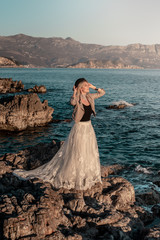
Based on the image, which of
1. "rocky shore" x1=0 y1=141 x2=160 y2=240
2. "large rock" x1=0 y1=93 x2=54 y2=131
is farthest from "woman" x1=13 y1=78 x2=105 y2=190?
"large rock" x1=0 y1=93 x2=54 y2=131

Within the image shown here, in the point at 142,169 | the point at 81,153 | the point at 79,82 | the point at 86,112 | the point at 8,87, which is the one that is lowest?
the point at 142,169

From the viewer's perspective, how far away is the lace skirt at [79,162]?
6.28m

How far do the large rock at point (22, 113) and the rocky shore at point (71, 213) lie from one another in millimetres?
13936

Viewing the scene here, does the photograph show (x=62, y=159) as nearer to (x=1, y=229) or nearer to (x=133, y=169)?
(x=1, y=229)

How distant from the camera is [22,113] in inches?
823

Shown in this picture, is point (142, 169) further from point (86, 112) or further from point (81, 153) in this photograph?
point (86, 112)

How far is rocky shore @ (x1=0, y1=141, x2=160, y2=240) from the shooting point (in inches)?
173

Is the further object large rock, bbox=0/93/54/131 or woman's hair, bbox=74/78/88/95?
large rock, bbox=0/93/54/131

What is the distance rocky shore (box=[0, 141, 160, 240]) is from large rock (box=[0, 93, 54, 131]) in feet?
45.7

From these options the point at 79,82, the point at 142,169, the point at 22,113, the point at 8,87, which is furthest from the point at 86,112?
the point at 8,87

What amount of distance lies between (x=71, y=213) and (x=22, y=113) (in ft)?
54.7

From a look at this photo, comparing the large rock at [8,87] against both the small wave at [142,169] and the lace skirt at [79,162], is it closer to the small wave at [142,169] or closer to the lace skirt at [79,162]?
the small wave at [142,169]

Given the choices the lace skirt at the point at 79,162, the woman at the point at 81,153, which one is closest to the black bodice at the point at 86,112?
the woman at the point at 81,153

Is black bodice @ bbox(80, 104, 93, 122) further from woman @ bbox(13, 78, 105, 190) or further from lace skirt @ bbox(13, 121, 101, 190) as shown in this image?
lace skirt @ bbox(13, 121, 101, 190)
